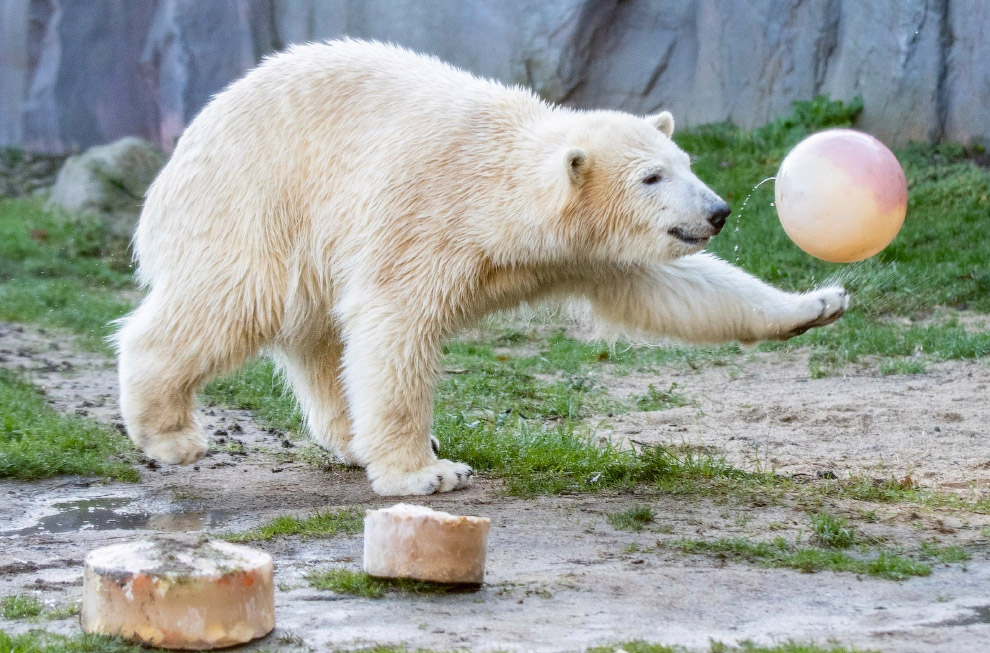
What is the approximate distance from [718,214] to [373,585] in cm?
197

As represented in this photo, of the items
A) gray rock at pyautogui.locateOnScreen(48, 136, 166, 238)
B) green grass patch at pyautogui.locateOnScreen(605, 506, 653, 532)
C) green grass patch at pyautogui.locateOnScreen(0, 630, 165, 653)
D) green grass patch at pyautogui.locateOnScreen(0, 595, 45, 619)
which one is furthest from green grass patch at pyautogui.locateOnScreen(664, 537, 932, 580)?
gray rock at pyautogui.locateOnScreen(48, 136, 166, 238)

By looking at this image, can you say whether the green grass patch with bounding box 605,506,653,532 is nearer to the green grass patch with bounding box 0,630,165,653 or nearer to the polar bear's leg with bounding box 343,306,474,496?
the polar bear's leg with bounding box 343,306,474,496

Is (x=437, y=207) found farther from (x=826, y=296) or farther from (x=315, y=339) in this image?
(x=826, y=296)

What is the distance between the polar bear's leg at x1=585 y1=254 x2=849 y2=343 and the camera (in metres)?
4.96

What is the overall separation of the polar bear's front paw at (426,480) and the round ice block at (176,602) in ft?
5.82

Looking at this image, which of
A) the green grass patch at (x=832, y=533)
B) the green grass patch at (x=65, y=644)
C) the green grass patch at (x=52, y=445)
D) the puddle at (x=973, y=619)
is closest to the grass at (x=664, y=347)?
the green grass patch at (x=832, y=533)

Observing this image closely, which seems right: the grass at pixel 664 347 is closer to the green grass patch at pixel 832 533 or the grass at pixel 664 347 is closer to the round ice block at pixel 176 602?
the green grass patch at pixel 832 533

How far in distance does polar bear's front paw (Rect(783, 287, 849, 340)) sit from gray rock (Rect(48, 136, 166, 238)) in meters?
8.70

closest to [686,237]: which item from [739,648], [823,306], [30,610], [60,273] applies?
[823,306]

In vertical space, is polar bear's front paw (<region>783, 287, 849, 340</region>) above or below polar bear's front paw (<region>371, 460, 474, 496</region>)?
above

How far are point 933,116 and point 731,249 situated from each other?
2809 millimetres

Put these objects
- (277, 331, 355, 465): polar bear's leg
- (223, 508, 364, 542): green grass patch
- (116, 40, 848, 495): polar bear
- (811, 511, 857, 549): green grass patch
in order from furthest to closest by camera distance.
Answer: (277, 331, 355, 465): polar bear's leg → (116, 40, 848, 495): polar bear → (223, 508, 364, 542): green grass patch → (811, 511, 857, 549): green grass patch

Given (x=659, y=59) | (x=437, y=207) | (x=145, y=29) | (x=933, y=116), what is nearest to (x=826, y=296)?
(x=437, y=207)

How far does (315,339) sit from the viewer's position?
5371 mm
